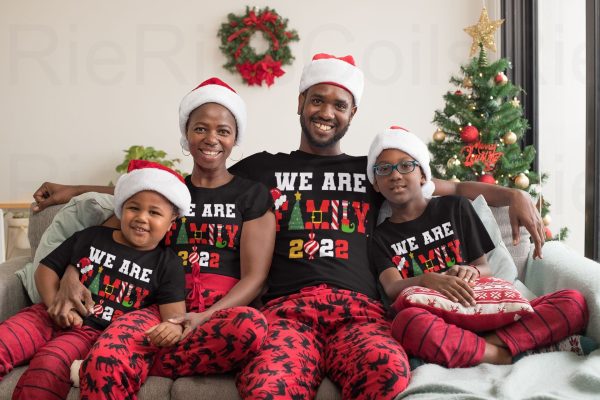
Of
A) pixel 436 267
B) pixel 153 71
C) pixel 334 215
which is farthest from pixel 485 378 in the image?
pixel 153 71

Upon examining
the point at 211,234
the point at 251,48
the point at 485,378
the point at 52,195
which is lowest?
the point at 485,378

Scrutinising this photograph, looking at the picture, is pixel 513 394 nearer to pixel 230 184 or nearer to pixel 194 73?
pixel 230 184

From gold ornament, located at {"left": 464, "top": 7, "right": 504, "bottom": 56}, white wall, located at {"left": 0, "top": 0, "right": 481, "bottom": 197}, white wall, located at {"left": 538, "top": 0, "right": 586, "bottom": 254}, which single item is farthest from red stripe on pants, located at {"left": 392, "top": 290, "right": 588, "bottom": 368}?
white wall, located at {"left": 0, "top": 0, "right": 481, "bottom": 197}

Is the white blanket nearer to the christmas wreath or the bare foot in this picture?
the bare foot

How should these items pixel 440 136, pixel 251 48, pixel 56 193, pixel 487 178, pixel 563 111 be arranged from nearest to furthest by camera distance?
pixel 56 193 → pixel 487 178 → pixel 440 136 → pixel 563 111 → pixel 251 48

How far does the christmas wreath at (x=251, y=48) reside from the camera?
15.7 ft

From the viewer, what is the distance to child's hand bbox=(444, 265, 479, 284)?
1.87m

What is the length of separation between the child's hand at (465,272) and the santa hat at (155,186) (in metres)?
0.82

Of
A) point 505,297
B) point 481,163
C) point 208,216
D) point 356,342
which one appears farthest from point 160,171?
point 481,163

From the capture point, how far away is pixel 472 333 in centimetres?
175

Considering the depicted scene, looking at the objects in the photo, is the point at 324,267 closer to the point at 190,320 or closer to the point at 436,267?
the point at 436,267

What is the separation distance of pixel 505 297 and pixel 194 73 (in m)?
3.62

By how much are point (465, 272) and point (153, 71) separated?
140 inches

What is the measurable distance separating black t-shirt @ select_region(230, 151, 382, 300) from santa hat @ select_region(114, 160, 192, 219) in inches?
11.5
